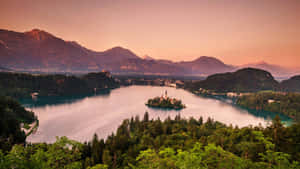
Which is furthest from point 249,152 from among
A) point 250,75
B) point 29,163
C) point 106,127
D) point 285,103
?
point 250,75

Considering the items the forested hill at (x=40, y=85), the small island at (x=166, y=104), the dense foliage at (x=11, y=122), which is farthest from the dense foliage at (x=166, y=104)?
the forested hill at (x=40, y=85)

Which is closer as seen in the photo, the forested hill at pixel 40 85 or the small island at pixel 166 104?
the small island at pixel 166 104

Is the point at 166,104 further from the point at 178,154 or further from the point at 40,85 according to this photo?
the point at 40,85

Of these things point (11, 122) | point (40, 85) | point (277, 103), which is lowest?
point (277, 103)

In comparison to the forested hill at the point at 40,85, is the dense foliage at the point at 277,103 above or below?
below

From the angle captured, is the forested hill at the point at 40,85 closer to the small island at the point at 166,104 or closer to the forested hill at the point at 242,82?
the small island at the point at 166,104

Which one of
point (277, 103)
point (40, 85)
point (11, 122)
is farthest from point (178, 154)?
point (40, 85)
